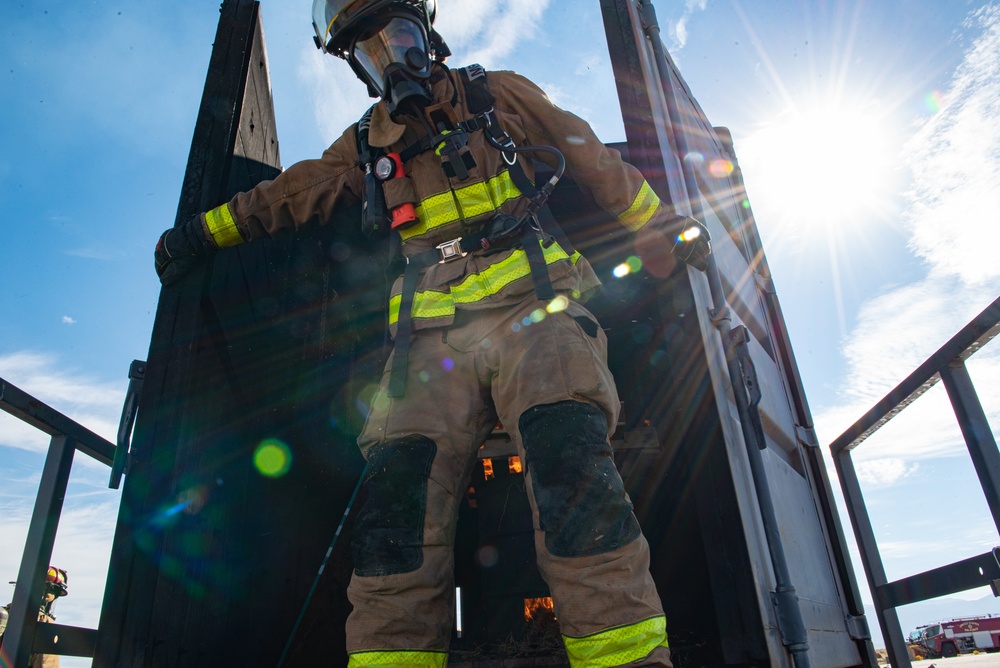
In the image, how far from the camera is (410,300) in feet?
5.85

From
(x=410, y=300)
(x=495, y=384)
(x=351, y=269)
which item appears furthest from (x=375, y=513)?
(x=351, y=269)

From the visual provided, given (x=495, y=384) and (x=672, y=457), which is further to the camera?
(x=672, y=457)

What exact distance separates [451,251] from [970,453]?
1.50 metres

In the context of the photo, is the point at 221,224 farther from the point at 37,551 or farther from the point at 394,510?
the point at 394,510

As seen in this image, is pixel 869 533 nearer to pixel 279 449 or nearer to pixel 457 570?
pixel 457 570

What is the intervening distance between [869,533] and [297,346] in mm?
2452

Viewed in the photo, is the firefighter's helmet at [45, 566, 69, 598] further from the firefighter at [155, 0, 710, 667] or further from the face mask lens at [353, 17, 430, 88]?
the face mask lens at [353, 17, 430, 88]

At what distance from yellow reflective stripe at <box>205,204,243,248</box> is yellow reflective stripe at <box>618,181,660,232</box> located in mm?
1205

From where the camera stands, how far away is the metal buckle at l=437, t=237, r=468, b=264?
5.94 ft

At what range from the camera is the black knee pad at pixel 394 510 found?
140cm

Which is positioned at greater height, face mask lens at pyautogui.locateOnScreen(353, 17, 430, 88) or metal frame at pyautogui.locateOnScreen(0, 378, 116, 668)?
face mask lens at pyautogui.locateOnScreen(353, 17, 430, 88)

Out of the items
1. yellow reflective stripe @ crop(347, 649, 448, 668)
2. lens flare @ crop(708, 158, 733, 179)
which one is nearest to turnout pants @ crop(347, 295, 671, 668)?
yellow reflective stripe @ crop(347, 649, 448, 668)

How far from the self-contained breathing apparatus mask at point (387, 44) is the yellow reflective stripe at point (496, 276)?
0.51 meters

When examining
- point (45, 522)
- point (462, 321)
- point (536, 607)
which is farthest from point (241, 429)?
point (536, 607)
